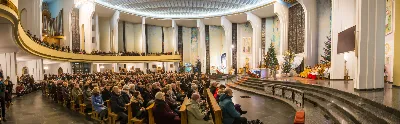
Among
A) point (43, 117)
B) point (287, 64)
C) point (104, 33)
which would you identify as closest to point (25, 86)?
point (43, 117)

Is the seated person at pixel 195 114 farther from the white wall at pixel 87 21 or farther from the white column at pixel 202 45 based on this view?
the white column at pixel 202 45

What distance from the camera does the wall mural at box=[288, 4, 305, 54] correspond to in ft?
65.0

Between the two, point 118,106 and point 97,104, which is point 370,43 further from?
point 97,104

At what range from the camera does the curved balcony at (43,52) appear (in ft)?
21.7

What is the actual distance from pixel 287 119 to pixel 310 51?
1360cm

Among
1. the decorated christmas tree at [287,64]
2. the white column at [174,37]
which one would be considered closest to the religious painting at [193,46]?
the white column at [174,37]

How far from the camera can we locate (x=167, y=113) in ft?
14.0

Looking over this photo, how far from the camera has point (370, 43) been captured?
7824 mm

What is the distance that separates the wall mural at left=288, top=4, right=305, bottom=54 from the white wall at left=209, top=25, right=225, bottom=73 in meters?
12.3

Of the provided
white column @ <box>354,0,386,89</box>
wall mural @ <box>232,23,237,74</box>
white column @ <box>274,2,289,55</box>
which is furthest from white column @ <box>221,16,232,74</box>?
white column @ <box>354,0,386,89</box>

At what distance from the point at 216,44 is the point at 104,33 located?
13.6 meters

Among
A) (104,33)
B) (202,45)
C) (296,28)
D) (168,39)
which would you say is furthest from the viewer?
(168,39)

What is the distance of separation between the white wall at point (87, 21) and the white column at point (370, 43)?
73.8ft

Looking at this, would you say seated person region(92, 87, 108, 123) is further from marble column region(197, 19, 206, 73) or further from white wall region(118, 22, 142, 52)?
white wall region(118, 22, 142, 52)
